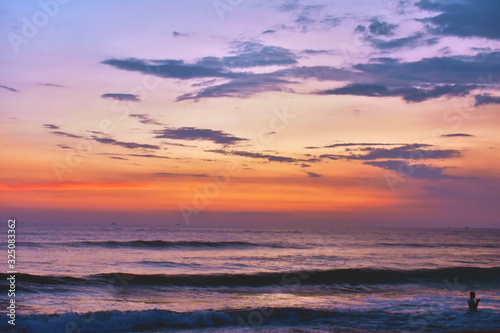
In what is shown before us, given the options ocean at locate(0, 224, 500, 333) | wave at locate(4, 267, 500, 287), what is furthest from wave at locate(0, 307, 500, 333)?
wave at locate(4, 267, 500, 287)

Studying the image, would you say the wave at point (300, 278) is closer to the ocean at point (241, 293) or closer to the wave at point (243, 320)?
the ocean at point (241, 293)

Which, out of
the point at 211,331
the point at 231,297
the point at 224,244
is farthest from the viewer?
the point at 224,244

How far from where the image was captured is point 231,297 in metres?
21.7

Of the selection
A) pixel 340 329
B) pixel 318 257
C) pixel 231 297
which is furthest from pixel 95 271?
pixel 318 257

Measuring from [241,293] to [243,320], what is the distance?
687 centimetres

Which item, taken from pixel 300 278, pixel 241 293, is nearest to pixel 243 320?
pixel 241 293

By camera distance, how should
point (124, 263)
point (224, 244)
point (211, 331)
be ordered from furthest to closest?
point (224, 244)
point (124, 263)
point (211, 331)

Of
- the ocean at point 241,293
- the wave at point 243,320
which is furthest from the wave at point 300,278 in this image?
the wave at point 243,320

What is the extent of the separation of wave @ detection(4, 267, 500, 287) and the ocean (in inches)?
2.6

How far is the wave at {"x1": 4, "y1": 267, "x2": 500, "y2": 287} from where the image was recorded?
24.4 meters

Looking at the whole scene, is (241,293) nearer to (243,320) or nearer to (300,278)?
(300,278)

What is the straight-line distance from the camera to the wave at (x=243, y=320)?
15188 millimetres

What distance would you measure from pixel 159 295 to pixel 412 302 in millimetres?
12574

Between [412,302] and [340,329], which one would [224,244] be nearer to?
[412,302]
